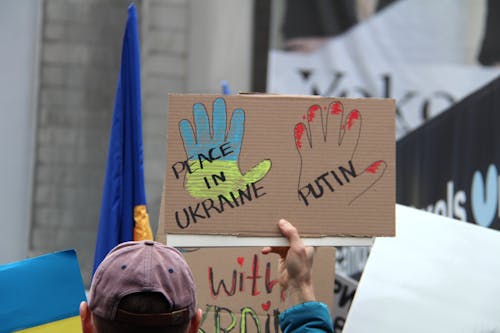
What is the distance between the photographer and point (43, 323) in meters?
2.43

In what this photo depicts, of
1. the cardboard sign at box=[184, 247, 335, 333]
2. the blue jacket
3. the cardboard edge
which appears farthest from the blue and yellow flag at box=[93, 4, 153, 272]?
the blue jacket

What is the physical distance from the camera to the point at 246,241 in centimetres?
257

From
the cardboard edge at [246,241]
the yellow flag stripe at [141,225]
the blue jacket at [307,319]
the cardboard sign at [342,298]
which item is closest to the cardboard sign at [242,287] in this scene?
the yellow flag stripe at [141,225]

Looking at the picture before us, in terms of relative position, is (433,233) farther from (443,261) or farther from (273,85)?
(273,85)

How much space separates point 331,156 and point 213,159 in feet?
1.06

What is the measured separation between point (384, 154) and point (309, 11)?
4.79 metres

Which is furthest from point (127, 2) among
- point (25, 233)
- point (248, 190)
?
point (248, 190)

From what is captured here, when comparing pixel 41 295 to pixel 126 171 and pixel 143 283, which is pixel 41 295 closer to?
pixel 143 283

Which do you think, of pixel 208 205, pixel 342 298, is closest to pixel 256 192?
pixel 208 205

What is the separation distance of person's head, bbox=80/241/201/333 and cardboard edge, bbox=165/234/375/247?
0.82m

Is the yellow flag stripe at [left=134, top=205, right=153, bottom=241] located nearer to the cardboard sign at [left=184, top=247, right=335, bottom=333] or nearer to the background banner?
the cardboard sign at [left=184, top=247, right=335, bottom=333]

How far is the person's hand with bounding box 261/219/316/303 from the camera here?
2215mm

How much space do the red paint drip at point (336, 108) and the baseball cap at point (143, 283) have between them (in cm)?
100

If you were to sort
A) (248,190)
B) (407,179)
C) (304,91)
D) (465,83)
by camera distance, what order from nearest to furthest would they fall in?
(248,190)
(407,179)
(465,83)
(304,91)
